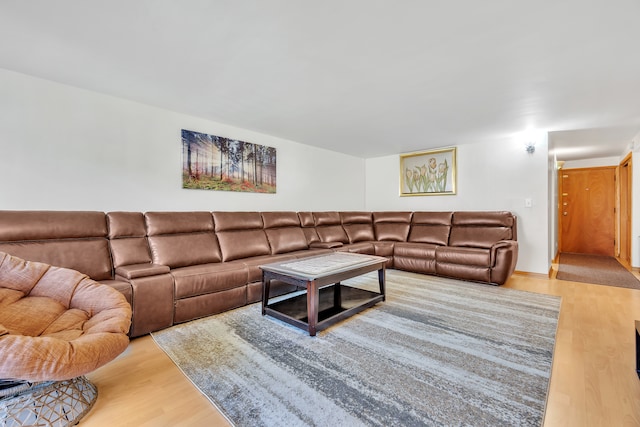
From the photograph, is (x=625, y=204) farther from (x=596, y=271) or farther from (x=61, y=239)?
(x=61, y=239)

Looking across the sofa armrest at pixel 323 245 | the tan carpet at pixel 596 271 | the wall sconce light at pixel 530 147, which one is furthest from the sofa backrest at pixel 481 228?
the sofa armrest at pixel 323 245

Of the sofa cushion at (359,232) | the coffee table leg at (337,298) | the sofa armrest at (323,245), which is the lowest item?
the coffee table leg at (337,298)

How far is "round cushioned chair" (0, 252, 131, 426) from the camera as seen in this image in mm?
1065

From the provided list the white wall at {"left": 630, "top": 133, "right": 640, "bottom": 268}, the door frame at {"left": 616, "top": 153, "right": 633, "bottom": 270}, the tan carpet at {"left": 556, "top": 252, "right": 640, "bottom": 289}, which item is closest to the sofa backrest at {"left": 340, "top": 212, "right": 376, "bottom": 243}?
the tan carpet at {"left": 556, "top": 252, "right": 640, "bottom": 289}

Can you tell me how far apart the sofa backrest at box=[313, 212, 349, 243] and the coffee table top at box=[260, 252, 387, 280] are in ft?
4.71

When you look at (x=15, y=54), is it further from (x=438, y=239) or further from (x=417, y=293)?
(x=438, y=239)

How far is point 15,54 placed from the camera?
2059 millimetres

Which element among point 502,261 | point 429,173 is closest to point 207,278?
point 502,261

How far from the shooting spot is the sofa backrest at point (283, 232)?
3.69 metres

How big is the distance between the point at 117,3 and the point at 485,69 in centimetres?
248

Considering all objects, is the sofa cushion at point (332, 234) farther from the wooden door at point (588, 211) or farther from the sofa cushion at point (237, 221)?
the wooden door at point (588, 211)

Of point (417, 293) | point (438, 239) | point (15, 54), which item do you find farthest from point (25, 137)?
point (438, 239)

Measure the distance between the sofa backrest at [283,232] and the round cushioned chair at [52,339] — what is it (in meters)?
2.08

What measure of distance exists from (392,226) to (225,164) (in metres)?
2.98
